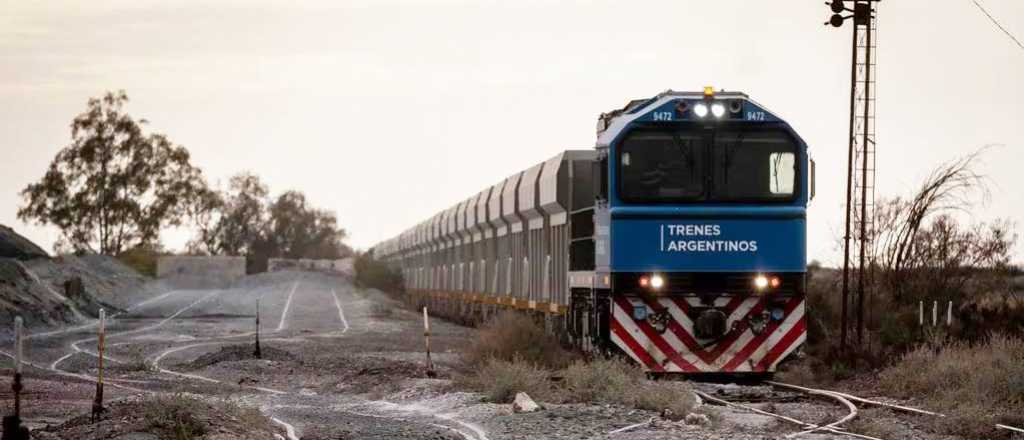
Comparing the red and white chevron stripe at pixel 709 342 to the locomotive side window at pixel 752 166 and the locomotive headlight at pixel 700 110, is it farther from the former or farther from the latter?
the locomotive headlight at pixel 700 110

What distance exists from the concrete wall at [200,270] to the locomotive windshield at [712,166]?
80476mm

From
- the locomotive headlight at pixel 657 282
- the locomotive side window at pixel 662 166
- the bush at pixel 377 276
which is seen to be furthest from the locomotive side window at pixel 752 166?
the bush at pixel 377 276

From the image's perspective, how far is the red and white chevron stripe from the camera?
1927cm

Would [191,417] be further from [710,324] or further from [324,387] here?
[324,387]

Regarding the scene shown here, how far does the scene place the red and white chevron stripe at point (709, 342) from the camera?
19266mm

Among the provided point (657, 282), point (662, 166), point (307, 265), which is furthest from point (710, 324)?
point (307, 265)

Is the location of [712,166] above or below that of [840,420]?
above

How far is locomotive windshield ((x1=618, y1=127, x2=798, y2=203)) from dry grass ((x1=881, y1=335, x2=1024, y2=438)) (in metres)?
2.86

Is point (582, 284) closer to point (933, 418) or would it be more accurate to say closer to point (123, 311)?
point (933, 418)

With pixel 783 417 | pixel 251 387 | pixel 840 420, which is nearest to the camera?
pixel 840 420

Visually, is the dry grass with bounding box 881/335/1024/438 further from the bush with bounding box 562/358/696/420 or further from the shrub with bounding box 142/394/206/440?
the shrub with bounding box 142/394/206/440

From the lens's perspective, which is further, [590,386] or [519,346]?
[519,346]

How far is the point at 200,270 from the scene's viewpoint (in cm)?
10388

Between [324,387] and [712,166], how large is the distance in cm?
674
